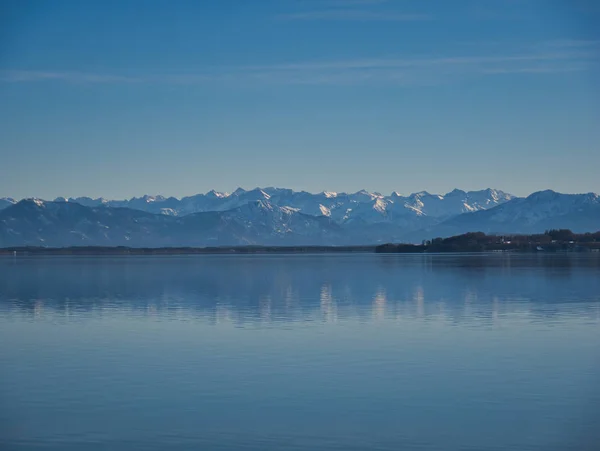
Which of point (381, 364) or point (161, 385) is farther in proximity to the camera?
point (381, 364)

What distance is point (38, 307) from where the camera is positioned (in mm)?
46500

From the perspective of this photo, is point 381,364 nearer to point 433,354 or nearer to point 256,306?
point 433,354

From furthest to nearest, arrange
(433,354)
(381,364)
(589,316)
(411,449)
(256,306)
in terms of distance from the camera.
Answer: (256,306)
(589,316)
(433,354)
(381,364)
(411,449)

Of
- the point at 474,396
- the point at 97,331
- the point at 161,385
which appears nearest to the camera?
the point at 474,396

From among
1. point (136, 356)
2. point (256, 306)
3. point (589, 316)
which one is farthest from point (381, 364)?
point (256, 306)

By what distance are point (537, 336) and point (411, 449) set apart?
55.0ft

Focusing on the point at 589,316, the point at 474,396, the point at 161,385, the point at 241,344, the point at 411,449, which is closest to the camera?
the point at 411,449

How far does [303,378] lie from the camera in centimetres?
2383

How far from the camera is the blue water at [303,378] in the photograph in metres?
17.8

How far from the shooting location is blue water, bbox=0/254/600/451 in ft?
58.3

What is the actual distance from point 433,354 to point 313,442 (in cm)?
1135

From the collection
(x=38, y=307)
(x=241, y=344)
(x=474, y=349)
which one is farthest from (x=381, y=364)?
(x=38, y=307)

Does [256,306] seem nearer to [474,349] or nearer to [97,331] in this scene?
[97,331]

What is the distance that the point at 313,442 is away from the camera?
17172mm
